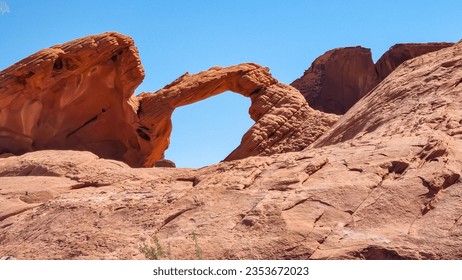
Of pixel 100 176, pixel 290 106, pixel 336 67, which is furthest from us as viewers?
pixel 336 67

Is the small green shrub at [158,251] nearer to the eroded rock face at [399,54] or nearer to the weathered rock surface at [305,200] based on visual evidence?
the weathered rock surface at [305,200]

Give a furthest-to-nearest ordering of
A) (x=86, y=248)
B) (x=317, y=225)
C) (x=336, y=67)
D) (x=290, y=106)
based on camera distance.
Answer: (x=336, y=67)
(x=290, y=106)
(x=86, y=248)
(x=317, y=225)

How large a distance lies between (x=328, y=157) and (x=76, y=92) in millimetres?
10884

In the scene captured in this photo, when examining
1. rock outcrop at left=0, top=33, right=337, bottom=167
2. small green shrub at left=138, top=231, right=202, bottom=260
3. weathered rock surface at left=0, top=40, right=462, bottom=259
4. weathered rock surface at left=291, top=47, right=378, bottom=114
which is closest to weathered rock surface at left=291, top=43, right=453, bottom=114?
weathered rock surface at left=291, top=47, right=378, bottom=114

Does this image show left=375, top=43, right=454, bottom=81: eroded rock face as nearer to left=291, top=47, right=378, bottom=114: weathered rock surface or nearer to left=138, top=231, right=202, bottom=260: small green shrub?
left=291, top=47, right=378, bottom=114: weathered rock surface

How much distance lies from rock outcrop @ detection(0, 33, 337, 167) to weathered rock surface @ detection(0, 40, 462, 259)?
20.0 feet

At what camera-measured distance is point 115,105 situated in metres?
19.0

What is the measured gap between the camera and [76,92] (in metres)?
18.1

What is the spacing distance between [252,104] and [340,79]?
29.4ft

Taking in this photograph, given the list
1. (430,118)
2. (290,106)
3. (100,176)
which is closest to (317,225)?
(430,118)

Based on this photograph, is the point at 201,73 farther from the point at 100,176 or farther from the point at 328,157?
the point at 328,157

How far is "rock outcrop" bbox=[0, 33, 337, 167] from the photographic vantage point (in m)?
17.0

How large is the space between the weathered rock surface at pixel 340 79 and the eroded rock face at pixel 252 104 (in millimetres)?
7828

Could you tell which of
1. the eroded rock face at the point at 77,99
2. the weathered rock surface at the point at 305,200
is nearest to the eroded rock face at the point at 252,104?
the eroded rock face at the point at 77,99
